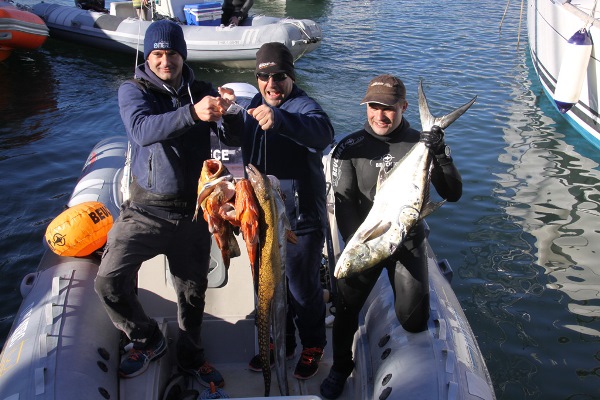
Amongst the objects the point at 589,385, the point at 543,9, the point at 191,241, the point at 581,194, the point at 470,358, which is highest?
the point at 543,9

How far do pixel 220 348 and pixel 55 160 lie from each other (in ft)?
22.9

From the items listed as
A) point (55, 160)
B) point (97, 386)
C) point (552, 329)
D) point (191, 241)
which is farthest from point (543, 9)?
point (97, 386)

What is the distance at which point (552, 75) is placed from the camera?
11992 mm

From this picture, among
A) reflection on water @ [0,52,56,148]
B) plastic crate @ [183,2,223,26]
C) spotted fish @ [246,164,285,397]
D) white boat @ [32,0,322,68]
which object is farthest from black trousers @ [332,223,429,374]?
plastic crate @ [183,2,223,26]

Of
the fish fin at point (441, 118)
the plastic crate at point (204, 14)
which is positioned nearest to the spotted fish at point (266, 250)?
the fish fin at point (441, 118)

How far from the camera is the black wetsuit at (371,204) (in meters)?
3.53

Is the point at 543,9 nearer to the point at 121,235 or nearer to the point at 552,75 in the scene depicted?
the point at 552,75

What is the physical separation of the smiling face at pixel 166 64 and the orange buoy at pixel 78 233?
5.50 feet

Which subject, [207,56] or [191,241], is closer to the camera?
[191,241]

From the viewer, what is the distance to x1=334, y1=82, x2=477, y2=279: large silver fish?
10.5 feet

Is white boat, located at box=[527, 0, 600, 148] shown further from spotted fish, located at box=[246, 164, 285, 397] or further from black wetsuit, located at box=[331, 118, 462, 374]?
spotted fish, located at box=[246, 164, 285, 397]

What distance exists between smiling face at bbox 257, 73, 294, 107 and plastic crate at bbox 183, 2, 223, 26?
41.7ft

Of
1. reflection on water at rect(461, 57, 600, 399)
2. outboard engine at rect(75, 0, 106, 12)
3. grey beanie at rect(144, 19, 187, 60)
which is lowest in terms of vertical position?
reflection on water at rect(461, 57, 600, 399)

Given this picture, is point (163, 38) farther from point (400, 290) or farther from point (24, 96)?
point (24, 96)
